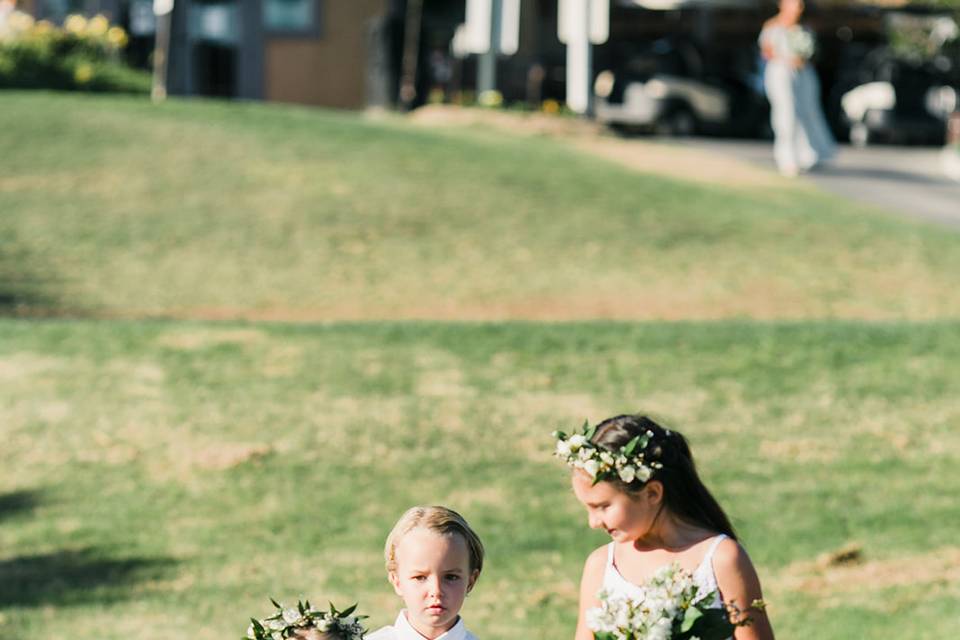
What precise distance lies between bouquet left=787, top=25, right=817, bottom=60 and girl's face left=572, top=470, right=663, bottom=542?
1719 centimetres

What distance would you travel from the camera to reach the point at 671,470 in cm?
407

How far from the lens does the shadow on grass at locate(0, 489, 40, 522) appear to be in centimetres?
916

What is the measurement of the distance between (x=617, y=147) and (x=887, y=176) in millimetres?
3801

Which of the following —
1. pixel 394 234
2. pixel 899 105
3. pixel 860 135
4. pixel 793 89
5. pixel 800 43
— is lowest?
pixel 394 234

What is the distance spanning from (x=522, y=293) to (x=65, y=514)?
7.26m

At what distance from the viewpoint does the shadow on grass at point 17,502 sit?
9.16m

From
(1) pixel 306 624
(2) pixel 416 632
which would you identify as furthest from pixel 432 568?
(1) pixel 306 624

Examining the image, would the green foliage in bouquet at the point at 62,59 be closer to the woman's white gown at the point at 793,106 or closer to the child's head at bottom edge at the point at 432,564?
the woman's white gown at the point at 793,106

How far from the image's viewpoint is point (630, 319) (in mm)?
14625

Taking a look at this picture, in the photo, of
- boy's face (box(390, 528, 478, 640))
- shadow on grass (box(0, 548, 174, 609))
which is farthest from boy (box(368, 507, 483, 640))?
shadow on grass (box(0, 548, 174, 609))

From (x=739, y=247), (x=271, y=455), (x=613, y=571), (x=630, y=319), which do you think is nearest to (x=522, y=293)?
(x=630, y=319)

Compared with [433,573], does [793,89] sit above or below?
above

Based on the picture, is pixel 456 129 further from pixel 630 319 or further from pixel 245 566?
pixel 245 566

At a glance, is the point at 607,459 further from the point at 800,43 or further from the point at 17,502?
the point at 800,43
